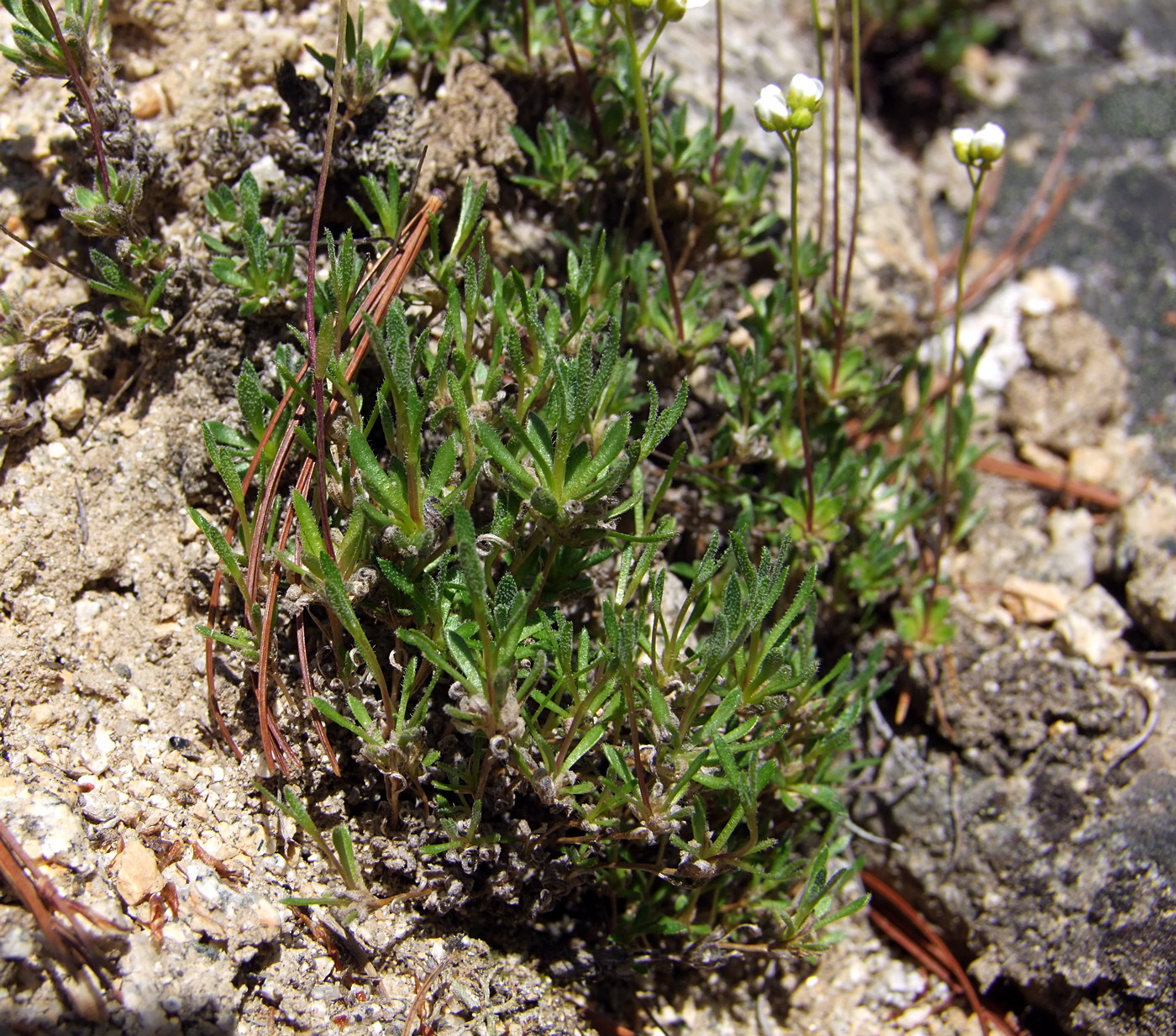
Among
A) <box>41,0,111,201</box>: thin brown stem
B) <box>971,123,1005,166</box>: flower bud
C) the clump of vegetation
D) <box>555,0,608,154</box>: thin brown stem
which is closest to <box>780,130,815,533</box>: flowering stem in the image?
the clump of vegetation

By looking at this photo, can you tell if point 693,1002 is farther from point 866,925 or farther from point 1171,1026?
point 1171,1026

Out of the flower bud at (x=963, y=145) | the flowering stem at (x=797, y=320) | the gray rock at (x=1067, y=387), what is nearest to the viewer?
the flowering stem at (x=797, y=320)

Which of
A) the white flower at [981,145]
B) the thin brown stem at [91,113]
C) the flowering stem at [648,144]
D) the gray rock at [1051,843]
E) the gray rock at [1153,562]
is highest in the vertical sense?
the white flower at [981,145]

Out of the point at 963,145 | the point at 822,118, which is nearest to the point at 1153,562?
the point at 963,145

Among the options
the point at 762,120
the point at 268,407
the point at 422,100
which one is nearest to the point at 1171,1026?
the point at 762,120

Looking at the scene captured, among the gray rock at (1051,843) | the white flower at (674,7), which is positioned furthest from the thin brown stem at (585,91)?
the gray rock at (1051,843)

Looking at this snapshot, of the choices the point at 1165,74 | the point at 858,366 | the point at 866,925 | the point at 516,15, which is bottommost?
the point at 866,925

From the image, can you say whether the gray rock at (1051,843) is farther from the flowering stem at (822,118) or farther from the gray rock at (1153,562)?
the flowering stem at (822,118)

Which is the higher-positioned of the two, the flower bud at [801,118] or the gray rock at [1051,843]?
the flower bud at [801,118]
